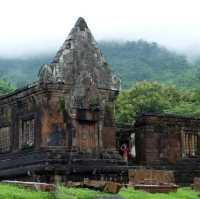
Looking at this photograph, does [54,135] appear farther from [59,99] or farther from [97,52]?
[97,52]

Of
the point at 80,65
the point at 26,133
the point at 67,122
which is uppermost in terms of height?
the point at 80,65

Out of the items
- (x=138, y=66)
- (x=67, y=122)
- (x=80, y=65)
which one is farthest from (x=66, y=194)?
(x=138, y=66)

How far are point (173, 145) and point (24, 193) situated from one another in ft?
52.1

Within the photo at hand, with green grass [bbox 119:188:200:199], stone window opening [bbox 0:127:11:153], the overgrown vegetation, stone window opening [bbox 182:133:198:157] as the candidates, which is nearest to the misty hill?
the overgrown vegetation

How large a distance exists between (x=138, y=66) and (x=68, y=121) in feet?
208

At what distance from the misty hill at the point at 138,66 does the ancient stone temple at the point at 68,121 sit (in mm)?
44663

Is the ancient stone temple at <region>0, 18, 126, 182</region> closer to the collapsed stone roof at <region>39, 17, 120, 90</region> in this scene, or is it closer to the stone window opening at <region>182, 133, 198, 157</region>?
the collapsed stone roof at <region>39, 17, 120, 90</region>

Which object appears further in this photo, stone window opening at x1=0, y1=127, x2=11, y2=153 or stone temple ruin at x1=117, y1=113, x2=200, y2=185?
stone temple ruin at x1=117, y1=113, x2=200, y2=185

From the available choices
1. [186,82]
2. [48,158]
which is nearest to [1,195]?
[48,158]

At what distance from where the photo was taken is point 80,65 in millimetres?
23953

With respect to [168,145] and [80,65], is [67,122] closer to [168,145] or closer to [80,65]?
[80,65]

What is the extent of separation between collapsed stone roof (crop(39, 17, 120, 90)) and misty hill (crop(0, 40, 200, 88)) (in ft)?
146

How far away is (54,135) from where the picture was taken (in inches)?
898

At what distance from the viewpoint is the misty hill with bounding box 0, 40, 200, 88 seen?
7642 cm
